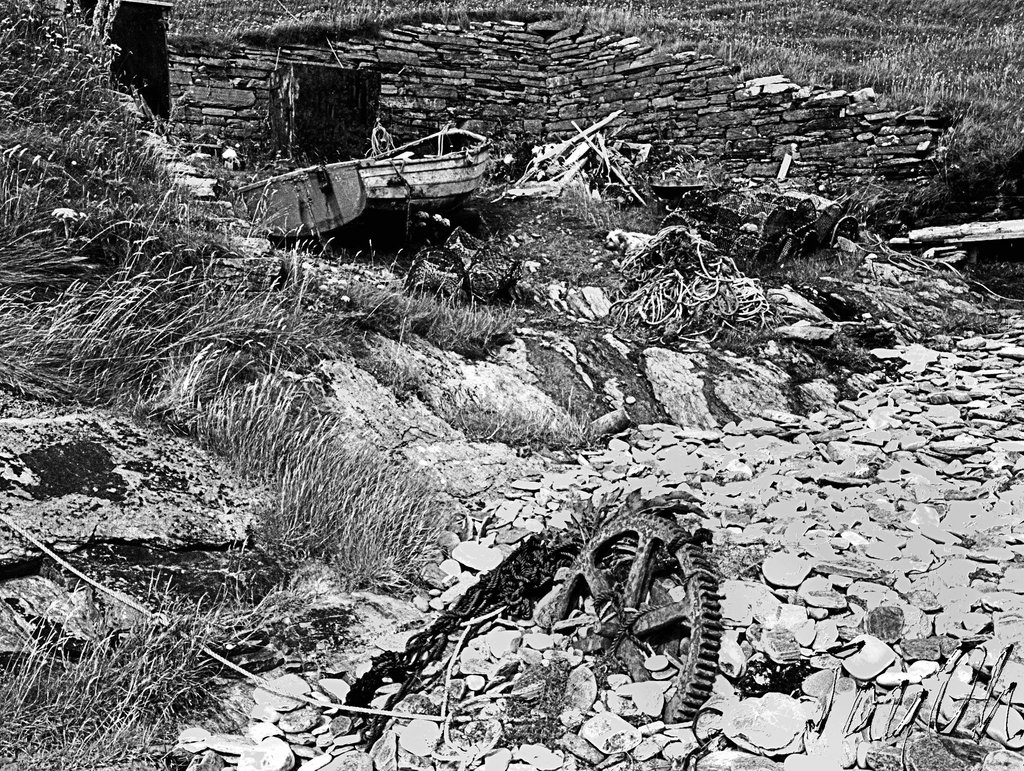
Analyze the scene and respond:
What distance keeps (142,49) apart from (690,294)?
5.09 metres

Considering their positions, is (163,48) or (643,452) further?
(163,48)

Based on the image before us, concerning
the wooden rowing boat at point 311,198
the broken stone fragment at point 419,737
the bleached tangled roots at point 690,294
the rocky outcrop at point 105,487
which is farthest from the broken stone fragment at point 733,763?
the wooden rowing boat at point 311,198

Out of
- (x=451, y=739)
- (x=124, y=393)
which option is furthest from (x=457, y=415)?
(x=451, y=739)

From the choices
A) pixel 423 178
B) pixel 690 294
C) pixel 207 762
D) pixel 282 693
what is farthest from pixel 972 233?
pixel 207 762

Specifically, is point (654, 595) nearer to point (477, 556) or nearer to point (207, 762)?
point (477, 556)

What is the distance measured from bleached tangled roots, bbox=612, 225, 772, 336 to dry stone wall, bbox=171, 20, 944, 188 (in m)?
4.59

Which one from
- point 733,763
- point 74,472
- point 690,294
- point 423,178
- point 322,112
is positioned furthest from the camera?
point 322,112

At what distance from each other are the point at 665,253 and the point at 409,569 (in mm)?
5438

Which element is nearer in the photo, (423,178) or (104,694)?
(104,694)

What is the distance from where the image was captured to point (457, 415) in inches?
215

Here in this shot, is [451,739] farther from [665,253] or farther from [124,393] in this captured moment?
[665,253]

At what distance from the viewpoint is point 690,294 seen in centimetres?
785

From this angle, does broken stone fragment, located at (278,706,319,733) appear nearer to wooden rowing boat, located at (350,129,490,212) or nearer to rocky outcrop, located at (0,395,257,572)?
rocky outcrop, located at (0,395,257,572)

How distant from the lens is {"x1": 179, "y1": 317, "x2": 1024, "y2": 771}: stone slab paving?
2.68m
